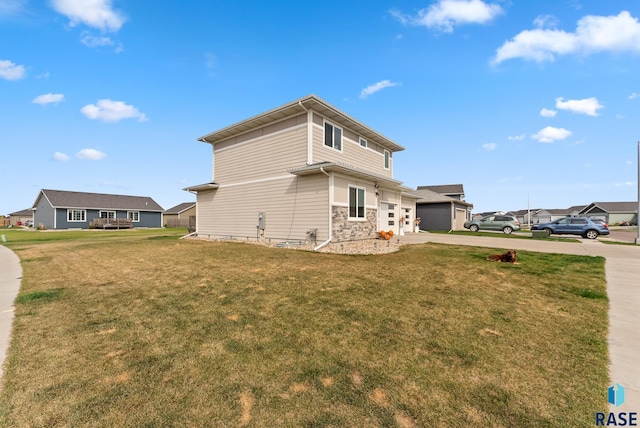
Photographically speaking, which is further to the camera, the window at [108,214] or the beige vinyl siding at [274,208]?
the window at [108,214]

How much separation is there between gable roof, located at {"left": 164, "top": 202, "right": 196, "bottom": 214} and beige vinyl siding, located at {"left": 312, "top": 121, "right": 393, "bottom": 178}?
43.2m

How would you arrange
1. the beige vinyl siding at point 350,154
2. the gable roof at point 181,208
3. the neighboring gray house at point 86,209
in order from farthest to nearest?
the gable roof at point 181,208 < the neighboring gray house at point 86,209 < the beige vinyl siding at point 350,154

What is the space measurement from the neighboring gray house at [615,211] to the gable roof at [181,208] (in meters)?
84.9

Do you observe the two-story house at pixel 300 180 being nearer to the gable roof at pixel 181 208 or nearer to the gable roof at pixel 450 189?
the gable roof at pixel 450 189

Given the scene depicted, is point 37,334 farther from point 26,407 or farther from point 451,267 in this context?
point 451,267

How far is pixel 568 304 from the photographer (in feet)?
16.8

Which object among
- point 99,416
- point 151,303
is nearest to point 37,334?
point 151,303

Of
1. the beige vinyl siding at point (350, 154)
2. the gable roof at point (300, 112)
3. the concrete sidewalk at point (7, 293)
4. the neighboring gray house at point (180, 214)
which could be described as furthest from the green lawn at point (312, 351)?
the neighboring gray house at point (180, 214)

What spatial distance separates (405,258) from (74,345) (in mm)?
8395

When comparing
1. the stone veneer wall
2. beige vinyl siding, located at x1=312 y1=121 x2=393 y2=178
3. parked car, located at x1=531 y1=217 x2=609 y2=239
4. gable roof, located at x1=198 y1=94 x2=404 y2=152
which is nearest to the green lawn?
the stone veneer wall

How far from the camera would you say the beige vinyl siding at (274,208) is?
1277 cm

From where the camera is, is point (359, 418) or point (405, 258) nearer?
point (359, 418)

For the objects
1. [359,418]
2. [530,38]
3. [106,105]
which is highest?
[106,105]

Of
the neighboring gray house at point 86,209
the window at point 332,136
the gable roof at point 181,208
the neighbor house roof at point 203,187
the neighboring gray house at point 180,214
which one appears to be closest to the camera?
the window at point 332,136
